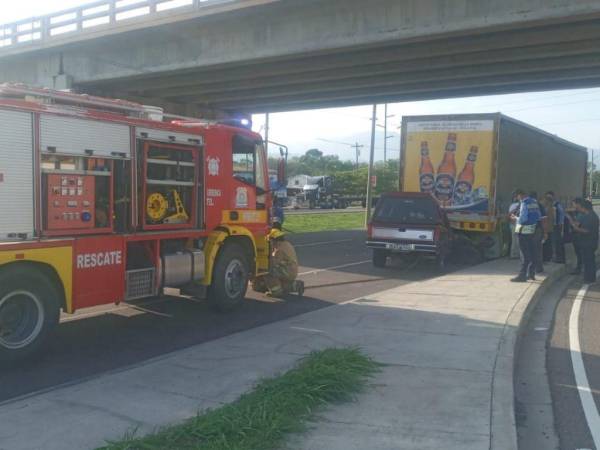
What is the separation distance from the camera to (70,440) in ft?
14.0

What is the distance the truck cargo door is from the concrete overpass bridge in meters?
11.7

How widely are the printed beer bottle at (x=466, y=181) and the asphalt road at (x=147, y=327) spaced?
11.3ft

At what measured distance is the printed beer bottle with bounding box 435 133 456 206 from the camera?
53.1ft

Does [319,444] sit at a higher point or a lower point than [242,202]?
lower

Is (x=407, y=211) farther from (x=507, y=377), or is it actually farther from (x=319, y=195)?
(x=319, y=195)

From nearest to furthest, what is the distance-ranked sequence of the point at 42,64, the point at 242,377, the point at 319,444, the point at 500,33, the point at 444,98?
1. the point at 319,444
2. the point at 242,377
3. the point at 500,33
4. the point at 42,64
5. the point at 444,98

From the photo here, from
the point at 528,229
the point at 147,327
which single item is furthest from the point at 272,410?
the point at 528,229

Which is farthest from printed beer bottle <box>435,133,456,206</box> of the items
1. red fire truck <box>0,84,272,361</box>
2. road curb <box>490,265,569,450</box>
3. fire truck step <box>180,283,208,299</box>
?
fire truck step <box>180,283,208,299</box>

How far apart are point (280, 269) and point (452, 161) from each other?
7.70 meters

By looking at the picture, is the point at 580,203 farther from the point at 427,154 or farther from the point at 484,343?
the point at 484,343

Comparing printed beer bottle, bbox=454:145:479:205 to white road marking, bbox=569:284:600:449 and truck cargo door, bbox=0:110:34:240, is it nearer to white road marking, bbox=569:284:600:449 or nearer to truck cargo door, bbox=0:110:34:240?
white road marking, bbox=569:284:600:449

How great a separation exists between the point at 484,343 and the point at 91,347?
4363 mm

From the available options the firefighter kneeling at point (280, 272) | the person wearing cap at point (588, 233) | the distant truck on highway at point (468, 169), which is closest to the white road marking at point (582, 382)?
the person wearing cap at point (588, 233)

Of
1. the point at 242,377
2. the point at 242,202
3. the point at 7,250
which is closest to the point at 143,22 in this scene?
the point at 242,202
